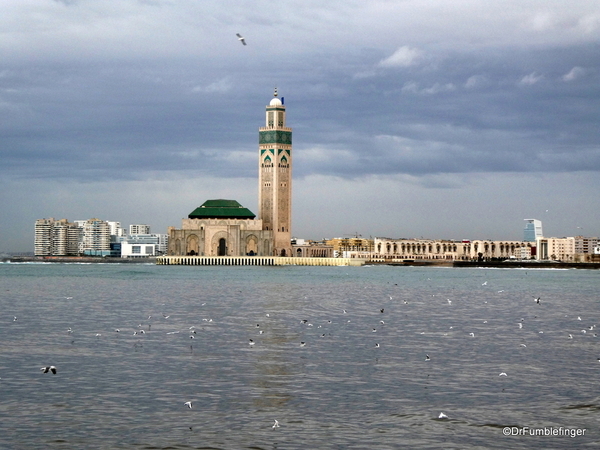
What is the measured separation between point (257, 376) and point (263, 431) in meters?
7.00

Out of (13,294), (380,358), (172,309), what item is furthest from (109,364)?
(13,294)

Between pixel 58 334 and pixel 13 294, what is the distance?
37001 millimetres

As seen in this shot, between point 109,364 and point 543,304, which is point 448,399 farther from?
point 543,304

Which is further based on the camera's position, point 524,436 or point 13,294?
point 13,294

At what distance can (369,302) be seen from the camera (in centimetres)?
6612

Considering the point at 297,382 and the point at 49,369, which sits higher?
the point at 49,369

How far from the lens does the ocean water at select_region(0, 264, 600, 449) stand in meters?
20.8

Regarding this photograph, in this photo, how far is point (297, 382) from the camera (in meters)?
27.1

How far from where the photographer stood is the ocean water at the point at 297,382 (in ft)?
68.4

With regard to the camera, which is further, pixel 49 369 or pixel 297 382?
pixel 49 369

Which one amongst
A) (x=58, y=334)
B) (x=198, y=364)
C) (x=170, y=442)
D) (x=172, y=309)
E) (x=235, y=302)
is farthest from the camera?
(x=235, y=302)

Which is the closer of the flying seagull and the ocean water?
the ocean water

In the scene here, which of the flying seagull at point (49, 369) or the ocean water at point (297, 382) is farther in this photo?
the flying seagull at point (49, 369)

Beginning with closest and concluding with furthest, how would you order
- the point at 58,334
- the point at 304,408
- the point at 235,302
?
1. the point at 304,408
2. the point at 58,334
3. the point at 235,302
